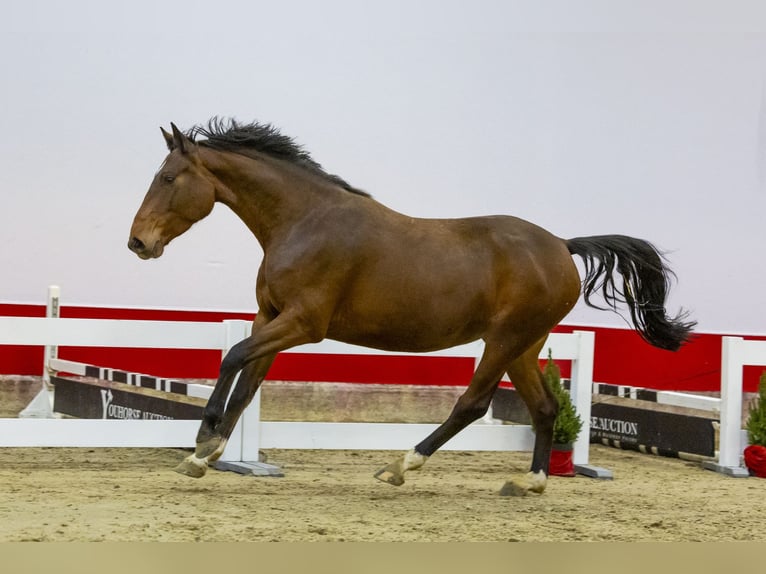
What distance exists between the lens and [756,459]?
6023 mm

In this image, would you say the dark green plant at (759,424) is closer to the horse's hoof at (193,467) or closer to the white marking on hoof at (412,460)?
the white marking on hoof at (412,460)

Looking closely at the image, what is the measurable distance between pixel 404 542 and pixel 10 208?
5.12 m

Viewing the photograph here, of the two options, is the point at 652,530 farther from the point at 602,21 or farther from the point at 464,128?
the point at 602,21

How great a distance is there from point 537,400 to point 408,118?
386cm

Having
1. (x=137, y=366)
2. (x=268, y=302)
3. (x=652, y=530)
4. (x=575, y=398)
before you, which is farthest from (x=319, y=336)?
(x=137, y=366)

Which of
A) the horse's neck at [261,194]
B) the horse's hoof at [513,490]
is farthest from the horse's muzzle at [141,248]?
the horse's hoof at [513,490]

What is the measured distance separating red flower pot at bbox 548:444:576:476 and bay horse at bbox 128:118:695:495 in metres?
0.69

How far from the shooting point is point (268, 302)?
15.5 ft

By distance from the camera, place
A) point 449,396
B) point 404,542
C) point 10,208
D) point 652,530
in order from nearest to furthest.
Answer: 1. point 404,542
2. point 652,530
3. point 10,208
4. point 449,396

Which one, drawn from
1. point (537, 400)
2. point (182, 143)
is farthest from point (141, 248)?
point (537, 400)

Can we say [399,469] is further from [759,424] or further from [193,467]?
[759,424]

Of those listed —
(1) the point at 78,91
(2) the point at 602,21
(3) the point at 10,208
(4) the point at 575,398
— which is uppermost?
(2) the point at 602,21

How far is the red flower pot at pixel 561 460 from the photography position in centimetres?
583

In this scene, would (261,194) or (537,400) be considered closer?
(261,194)
